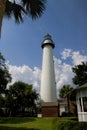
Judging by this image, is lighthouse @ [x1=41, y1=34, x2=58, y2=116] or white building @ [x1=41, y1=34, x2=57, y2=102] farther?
white building @ [x1=41, y1=34, x2=57, y2=102]

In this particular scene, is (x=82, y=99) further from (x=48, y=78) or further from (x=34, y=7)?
(x=48, y=78)

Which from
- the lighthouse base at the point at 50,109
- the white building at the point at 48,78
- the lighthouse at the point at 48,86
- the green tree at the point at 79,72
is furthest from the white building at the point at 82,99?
the green tree at the point at 79,72

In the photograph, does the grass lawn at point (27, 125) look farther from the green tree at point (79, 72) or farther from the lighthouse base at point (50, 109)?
the green tree at point (79, 72)

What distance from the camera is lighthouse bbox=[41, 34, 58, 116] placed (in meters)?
37.0

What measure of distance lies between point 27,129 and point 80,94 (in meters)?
6.40

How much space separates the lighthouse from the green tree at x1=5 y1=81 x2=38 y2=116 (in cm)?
496

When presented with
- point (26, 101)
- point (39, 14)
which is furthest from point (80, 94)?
point (26, 101)

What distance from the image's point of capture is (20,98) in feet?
146

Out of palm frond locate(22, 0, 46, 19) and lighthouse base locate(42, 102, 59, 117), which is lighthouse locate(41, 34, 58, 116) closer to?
lighthouse base locate(42, 102, 59, 117)

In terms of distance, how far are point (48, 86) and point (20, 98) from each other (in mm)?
8103

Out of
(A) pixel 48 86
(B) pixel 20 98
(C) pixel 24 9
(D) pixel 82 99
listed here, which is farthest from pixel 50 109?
(C) pixel 24 9

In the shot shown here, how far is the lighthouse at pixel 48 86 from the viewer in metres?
37.0

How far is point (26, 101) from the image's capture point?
4397 centimetres

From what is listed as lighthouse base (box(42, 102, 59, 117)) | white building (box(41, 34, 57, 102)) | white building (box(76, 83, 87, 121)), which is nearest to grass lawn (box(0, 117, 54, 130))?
white building (box(76, 83, 87, 121))
